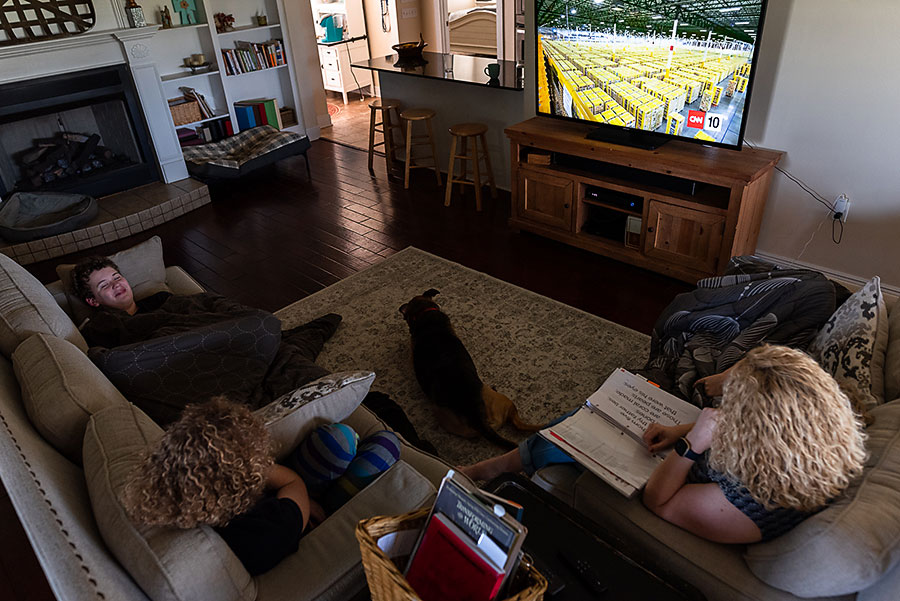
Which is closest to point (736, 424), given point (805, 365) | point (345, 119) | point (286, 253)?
point (805, 365)

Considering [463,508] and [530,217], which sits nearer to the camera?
[463,508]

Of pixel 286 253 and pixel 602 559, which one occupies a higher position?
pixel 602 559

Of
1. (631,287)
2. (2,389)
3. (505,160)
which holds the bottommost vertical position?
(631,287)

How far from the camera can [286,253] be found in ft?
13.6

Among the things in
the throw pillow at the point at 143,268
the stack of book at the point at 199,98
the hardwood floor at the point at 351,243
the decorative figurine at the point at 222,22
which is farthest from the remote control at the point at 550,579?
the decorative figurine at the point at 222,22

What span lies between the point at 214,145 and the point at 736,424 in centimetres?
520

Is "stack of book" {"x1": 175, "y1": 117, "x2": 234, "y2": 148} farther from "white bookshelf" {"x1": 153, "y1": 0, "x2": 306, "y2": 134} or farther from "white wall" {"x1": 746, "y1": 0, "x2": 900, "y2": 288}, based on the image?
"white wall" {"x1": 746, "y1": 0, "x2": 900, "y2": 288}

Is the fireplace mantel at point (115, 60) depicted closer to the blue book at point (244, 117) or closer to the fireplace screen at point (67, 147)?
the fireplace screen at point (67, 147)

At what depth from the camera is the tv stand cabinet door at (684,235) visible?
3199mm

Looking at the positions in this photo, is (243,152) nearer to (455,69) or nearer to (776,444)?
(455,69)

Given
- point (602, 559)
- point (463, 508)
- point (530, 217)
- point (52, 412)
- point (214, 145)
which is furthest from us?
point (214, 145)

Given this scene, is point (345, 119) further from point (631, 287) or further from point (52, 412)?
point (52, 412)

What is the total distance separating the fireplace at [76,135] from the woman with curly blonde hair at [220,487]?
4238 millimetres

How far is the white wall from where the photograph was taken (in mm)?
2779
